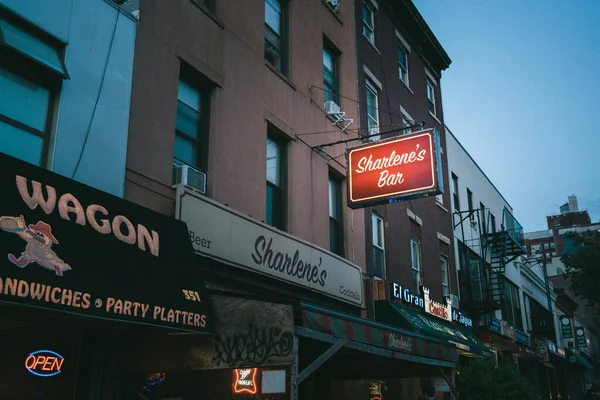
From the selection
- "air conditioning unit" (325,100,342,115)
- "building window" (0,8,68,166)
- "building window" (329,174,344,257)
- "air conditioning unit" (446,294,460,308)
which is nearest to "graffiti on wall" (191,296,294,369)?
"building window" (0,8,68,166)

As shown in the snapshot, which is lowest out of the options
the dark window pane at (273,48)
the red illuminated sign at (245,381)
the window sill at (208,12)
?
the red illuminated sign at (245,381)

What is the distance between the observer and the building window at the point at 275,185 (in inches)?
500

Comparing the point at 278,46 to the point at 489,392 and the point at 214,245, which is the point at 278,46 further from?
the point at 489,392

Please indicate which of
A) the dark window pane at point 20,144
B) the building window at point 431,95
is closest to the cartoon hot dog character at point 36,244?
the dark window pane at point 20,144

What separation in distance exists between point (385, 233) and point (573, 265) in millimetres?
18587

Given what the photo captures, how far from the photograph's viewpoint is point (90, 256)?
6684 millimetres

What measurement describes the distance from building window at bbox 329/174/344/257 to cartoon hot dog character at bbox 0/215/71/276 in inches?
359

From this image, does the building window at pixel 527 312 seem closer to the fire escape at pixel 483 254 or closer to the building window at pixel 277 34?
the fire escape at pixel 483 254

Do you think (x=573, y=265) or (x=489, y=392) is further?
(x=573, y=265)

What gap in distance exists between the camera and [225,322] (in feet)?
26.2

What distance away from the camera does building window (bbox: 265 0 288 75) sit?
13638 millimetres

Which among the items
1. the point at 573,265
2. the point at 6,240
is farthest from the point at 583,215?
the point at 6,240

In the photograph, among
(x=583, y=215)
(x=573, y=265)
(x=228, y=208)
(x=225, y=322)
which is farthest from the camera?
(x=583, y=215)

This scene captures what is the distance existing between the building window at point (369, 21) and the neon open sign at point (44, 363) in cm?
1421
